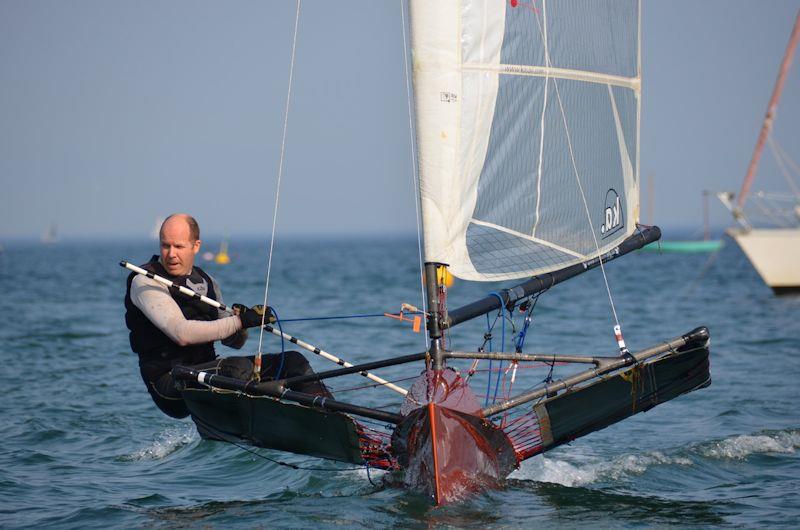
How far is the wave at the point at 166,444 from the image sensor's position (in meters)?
8.41

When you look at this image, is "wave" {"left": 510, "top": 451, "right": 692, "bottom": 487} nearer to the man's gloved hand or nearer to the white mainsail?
the white mainsail

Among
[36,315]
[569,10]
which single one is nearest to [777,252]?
[36,315]

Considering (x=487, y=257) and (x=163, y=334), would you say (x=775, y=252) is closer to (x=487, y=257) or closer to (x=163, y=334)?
(x=487, y=257)

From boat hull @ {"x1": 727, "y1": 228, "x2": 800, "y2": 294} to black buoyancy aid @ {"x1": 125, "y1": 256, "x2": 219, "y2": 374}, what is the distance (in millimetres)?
18090

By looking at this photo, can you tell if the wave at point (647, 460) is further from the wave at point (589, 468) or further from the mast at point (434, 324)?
the mast at point (434, 324)

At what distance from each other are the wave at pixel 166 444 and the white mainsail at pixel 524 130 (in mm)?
3503

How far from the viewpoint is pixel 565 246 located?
7391 mm

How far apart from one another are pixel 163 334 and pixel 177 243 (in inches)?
23.3

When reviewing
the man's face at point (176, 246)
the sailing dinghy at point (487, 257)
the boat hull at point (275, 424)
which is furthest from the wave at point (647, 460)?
the man's face at point (176, 246)

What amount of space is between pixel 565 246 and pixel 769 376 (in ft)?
18.4

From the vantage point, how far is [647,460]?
779cm

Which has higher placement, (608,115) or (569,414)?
(608,115)

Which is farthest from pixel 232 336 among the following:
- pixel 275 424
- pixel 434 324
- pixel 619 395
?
pixel 619 395

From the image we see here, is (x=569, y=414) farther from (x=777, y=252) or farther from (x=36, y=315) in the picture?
(x=777, y=252)
